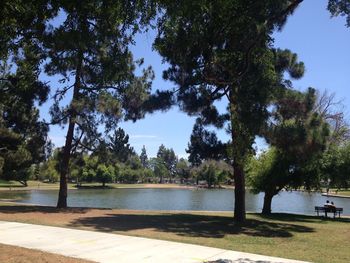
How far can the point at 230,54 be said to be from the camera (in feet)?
41.0

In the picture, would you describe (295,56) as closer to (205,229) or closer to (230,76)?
(230,76)

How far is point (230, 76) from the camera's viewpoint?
46.8 ft

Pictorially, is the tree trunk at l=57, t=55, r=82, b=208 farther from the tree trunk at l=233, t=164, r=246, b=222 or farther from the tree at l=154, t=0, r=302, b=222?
the tree trunk at l=233, t=164, r=246, b=222

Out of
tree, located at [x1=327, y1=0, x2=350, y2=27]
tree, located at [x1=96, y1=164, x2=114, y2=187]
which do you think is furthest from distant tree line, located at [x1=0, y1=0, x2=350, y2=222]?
tree, located at [x1=96, y1=164, x2=114, y2=187]

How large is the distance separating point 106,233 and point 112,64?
7189mm

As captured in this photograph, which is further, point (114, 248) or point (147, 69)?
point (147, 69)

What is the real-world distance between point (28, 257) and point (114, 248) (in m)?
2.43

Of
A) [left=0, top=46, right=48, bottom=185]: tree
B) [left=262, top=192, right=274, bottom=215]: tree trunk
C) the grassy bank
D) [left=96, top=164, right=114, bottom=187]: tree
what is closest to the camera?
the grassy bank

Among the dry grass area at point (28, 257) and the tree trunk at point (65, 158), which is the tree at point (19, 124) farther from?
the dry grass area at point (28, 257)

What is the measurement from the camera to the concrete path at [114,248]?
1012 cm

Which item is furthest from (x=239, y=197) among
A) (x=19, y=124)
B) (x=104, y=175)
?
(x=104, y=175)

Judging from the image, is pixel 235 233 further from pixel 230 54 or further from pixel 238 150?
pixel 230 54

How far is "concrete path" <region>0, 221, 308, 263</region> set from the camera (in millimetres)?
10125

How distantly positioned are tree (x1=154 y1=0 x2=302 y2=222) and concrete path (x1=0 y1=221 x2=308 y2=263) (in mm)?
3760
